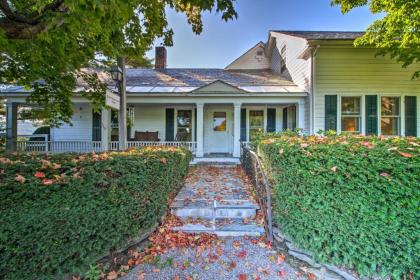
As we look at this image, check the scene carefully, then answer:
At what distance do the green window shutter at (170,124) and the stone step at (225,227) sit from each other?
26.6ft

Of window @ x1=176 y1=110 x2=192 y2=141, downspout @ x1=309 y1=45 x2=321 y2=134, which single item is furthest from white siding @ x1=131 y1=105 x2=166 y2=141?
downspout @ x1=309 y1=45 x2=321 y2=134

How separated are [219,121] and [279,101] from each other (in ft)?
11.1

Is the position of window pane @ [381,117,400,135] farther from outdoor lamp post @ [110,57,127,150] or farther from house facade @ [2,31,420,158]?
outdoor lamp post @ [110,57,127,150]

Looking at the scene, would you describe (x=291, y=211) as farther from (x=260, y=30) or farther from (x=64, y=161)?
(x=260, y=30)

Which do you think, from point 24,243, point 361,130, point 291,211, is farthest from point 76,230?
point 361,130

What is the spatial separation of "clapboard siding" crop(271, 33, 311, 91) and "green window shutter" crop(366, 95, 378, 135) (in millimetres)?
2447

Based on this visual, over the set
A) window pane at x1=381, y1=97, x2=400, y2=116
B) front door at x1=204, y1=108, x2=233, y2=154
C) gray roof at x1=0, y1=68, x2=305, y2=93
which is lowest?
front door at x1=204, y1=108, x2=233, y2=154

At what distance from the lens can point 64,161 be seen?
8.61ft

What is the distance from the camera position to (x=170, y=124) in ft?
38.6

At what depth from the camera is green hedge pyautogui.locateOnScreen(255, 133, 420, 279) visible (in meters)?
2.36

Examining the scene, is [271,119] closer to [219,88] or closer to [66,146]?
[219,88]

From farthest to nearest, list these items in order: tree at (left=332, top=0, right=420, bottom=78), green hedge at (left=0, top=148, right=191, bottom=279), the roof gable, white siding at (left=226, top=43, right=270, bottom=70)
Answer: white siding at (left=226, top=43, right=270, bottom=70) < the roof gable < tree at (left=332, top=0, right=420, bottom=78) < green hedge at (left=0, top=148, right=191, bottom=279)

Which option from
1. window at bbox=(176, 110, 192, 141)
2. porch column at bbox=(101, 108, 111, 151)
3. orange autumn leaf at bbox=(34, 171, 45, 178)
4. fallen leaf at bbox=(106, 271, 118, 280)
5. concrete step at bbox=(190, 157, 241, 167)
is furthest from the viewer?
window at bbox=(176, 110, 192, 141)

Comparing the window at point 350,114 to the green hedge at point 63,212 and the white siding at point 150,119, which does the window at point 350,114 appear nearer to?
the white siding at point 150,119
